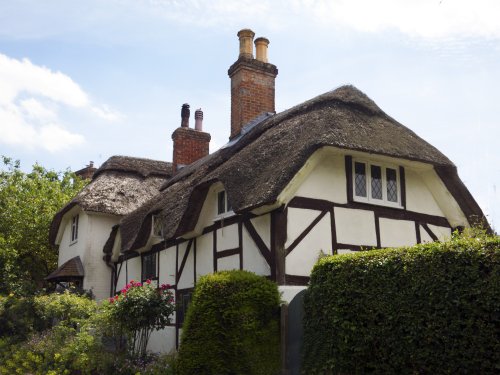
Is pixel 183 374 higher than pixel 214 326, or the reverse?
pixel 214 326

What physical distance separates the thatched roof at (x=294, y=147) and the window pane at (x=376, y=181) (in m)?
0.71

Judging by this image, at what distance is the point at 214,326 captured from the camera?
8820 mm

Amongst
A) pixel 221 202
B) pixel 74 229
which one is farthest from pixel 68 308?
pixel 74 229

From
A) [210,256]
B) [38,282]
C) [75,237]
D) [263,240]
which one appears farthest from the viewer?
[38,282]

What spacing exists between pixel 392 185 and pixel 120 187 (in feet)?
39.4

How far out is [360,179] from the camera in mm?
11781

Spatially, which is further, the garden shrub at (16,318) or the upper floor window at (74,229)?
the upper floor window at (74,229)

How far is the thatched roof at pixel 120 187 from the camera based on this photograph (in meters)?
20.1

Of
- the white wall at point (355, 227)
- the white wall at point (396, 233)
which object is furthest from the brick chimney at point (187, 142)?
the white wall at point (355, 227)

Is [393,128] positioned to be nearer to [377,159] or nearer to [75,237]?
[377,159]

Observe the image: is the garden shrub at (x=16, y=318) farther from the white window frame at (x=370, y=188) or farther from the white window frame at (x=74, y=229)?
the white window frame at (x=370, y=188)

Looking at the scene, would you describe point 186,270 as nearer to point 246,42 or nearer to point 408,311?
point 246,42

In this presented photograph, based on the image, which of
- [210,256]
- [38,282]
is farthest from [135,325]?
[38,282]

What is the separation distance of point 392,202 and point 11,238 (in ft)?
59.6
